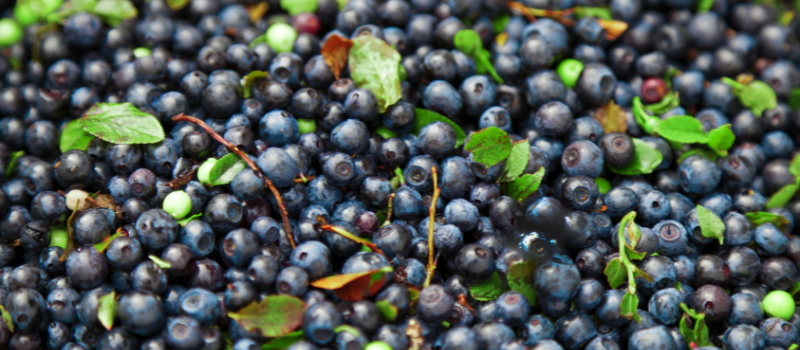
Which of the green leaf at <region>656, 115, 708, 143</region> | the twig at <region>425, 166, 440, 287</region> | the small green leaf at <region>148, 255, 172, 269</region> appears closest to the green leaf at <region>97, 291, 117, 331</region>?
the small green leaf at <region>148, 255, 172, 269</region>

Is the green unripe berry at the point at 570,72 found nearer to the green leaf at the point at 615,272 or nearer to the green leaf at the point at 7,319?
the green leaf at the point at 615,272

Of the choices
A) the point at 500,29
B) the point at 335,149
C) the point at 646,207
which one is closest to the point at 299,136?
the point at 335,149

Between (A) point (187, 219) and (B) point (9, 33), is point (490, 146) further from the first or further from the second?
(B) point (9, 33)

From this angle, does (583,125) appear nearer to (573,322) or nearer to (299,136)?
(573,322)

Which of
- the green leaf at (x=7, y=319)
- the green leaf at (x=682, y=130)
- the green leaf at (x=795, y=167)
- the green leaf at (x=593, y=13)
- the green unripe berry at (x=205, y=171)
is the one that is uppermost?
the green leaf at (x=593, y=13)

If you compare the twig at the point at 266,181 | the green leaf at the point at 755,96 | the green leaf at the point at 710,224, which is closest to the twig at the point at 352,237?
the twig at the point at 266,181

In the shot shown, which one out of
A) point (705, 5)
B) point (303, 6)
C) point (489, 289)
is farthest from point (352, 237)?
point (705, 5)

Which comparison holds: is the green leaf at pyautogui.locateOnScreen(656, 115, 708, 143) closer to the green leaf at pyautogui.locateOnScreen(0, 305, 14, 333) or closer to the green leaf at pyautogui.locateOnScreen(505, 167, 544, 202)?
the green leaf at pyautogui.locateOnScreen(505, 167, 544, 202)
